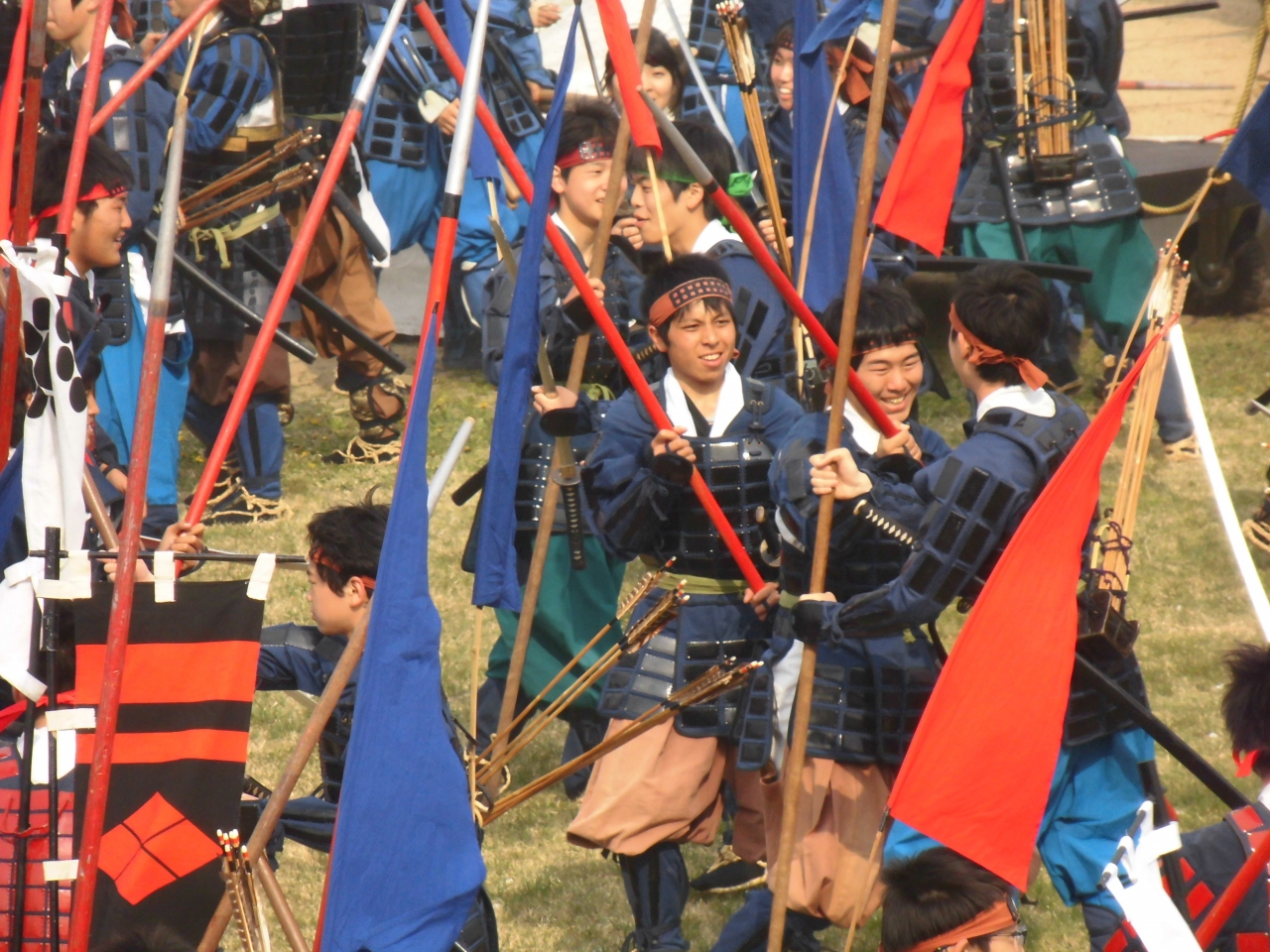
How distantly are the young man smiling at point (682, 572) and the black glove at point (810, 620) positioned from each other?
0.52m

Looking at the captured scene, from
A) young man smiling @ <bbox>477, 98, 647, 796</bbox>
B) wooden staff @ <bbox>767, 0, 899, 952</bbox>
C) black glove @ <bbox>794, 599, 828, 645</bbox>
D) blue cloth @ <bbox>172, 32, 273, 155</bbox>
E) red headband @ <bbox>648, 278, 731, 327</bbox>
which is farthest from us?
blue cloth @ <bbox>172, 32, 273, 155</bbox>

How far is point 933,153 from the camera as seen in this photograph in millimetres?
3855

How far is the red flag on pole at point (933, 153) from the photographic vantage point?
150 inches

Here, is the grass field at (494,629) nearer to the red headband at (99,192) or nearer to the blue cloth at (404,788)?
the blue cloth at (404,788)

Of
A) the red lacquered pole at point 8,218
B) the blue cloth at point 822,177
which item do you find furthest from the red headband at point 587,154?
the red lacquered pole at point 8,218

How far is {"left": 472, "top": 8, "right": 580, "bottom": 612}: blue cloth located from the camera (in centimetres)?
357

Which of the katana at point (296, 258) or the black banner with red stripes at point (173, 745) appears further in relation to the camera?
the katana at point (296, 258)

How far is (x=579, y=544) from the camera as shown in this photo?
4.90 m

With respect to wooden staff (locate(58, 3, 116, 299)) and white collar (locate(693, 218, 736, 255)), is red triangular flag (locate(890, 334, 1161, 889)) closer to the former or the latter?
wooden staff (locate(58, 3, 116, 299))

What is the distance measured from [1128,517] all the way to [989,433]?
2.30 feet

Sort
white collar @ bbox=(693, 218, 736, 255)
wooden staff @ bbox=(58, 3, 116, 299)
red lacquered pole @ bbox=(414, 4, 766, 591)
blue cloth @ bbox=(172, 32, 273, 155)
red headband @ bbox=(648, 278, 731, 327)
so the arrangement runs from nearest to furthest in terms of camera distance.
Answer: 1. wooden staff @ bbox=(58, 3, 116, 299)
2. red lacquered pole @ bbox=(414, 4, 766, 591)
3. red headband @ bbox=(648, 278, 731, 327)
4. white collar @ bbox=(693, 218, 736, 255)
5. blue cloth @ bbox=(172, 32, 273, 155)

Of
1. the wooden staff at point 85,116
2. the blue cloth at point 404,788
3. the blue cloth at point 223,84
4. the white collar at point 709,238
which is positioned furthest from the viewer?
the blue cloth at point 223,84

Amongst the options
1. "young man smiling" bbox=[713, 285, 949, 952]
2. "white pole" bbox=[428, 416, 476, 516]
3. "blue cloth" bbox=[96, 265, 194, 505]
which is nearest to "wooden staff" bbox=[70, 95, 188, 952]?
"white pole" bbox=[428, 416, 476, 516]

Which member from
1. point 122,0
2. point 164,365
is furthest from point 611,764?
point 122,0
